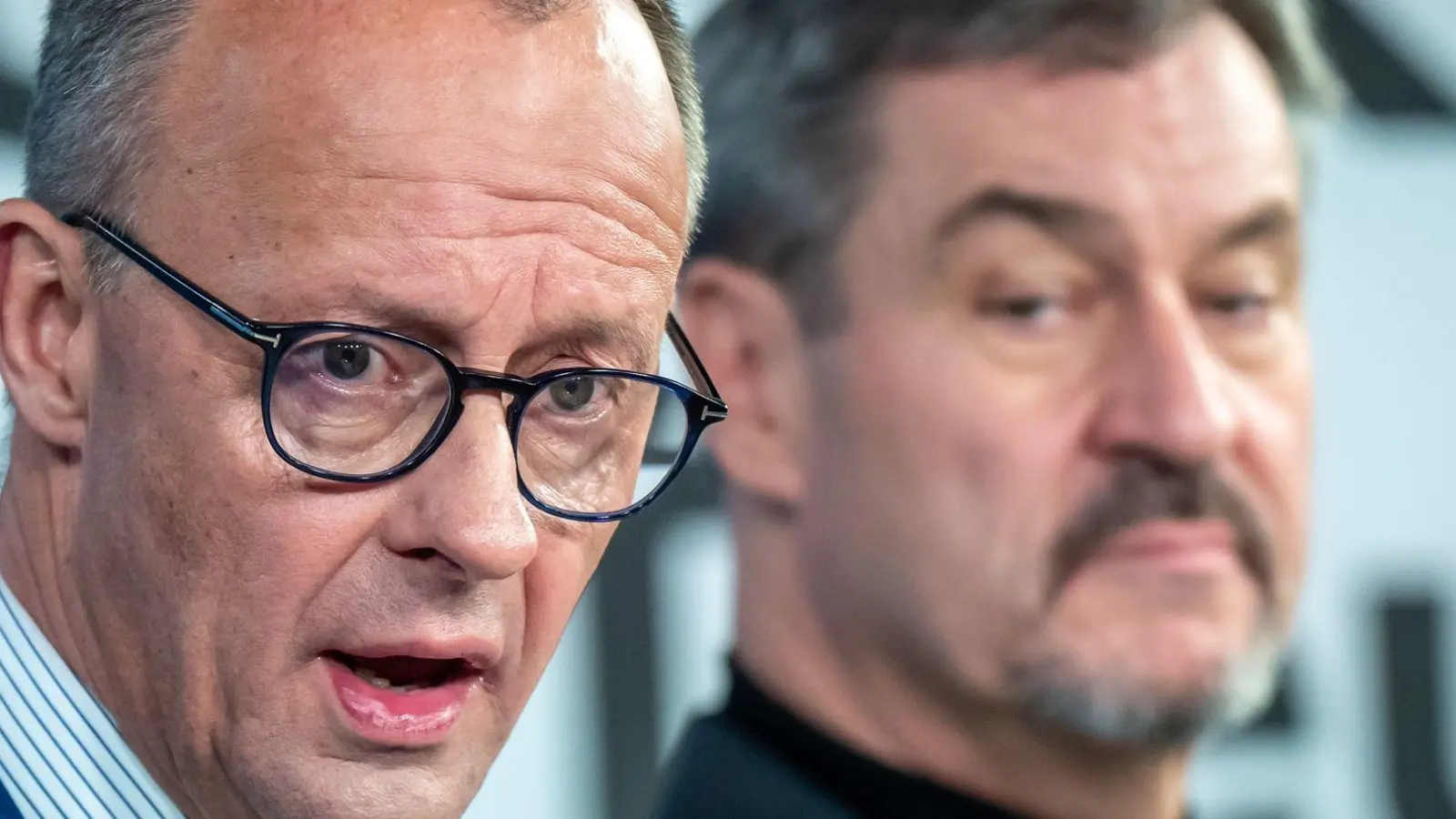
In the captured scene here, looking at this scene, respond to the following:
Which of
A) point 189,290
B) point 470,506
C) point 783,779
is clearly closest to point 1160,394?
point 783,779

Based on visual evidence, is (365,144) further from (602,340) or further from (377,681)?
(377,681)

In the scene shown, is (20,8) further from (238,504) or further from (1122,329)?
(1122,329)

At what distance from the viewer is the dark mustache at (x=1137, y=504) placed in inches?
58.1

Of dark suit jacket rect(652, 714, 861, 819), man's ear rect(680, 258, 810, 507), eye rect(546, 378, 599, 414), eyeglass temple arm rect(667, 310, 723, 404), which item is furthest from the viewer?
man's ear rect(680, 258, 810, 507)

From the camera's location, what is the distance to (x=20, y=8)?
1.51 metres

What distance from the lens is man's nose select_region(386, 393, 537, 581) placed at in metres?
0.96

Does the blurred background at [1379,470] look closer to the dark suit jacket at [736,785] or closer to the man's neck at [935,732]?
the man's neck at [935,732]

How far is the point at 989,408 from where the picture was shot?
1475 mm

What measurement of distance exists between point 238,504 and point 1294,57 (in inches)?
42.8

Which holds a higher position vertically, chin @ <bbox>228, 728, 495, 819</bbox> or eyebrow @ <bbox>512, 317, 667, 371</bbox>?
eyebrow @ <bbox>512, 317, 667, 371</bbox>

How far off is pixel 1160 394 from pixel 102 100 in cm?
88

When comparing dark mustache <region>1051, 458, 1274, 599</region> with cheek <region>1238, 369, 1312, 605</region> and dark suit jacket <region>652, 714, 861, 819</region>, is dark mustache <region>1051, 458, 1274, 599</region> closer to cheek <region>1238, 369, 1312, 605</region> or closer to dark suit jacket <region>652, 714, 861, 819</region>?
cheek <region>1238, 369, 1312, 605</region>

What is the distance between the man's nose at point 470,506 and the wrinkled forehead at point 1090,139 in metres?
0.61

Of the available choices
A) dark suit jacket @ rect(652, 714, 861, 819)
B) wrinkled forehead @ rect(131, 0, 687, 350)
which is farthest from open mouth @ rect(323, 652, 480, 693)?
dark suit jacket @ rect(652, 714, 861, 819)
